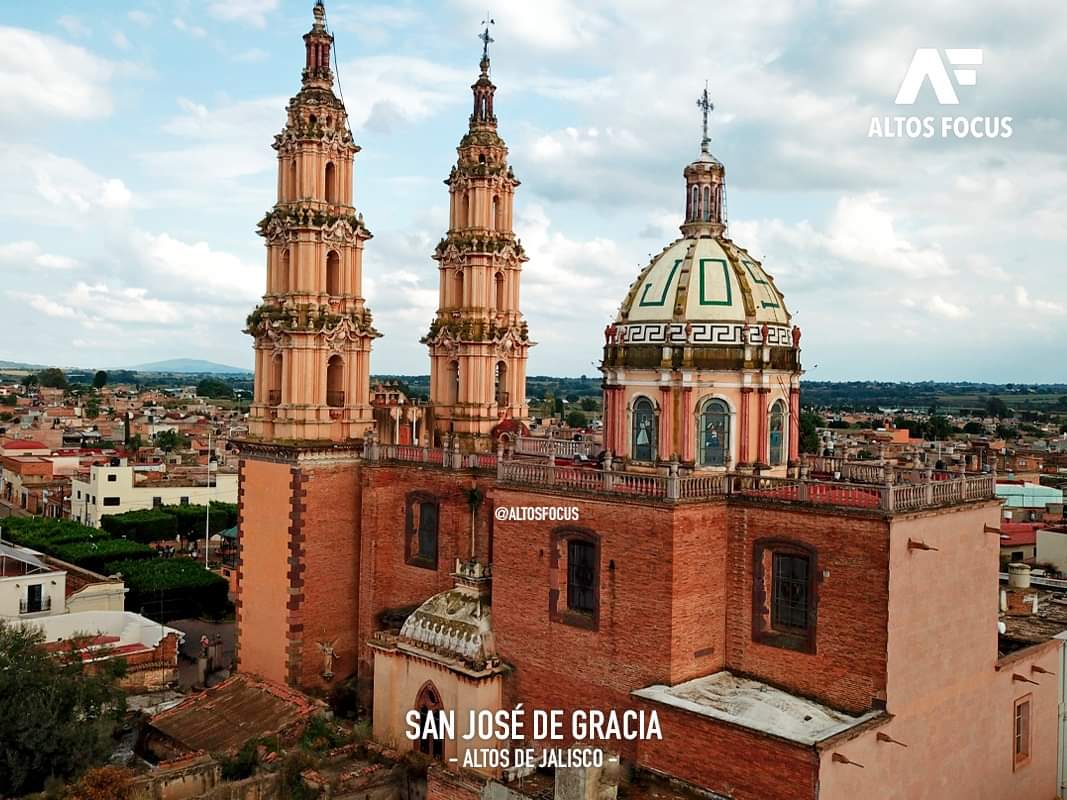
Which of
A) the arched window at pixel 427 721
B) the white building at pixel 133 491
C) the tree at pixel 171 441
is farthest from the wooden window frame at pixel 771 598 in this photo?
the tree at pixel 171 441

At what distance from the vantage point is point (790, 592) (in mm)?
22594

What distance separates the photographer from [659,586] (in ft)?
74.2

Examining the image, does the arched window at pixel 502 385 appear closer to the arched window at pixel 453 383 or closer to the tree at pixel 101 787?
the arched window at pixel 453 383

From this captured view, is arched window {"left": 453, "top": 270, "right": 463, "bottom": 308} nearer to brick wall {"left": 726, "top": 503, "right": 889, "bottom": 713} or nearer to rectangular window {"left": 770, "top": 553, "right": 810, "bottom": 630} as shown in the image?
brick wall {"left": 726, "top": 503, "right": 889, "bottom": 713}

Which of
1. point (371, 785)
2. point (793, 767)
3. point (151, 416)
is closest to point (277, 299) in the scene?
point (371, 785)

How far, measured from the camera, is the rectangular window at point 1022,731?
25692mm

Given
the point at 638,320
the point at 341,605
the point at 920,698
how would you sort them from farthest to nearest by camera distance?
the point at 341,605 < the point at 638,320 < the point at 920,698

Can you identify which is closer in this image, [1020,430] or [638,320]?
[638,320]

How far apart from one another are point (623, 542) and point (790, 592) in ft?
13.0

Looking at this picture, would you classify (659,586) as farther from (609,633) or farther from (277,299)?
(277,299)

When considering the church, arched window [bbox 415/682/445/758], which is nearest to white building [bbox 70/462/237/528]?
the church

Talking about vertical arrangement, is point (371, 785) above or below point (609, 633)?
below

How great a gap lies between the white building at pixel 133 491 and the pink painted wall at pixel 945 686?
56006 millimetres

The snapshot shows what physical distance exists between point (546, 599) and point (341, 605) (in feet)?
30.9
